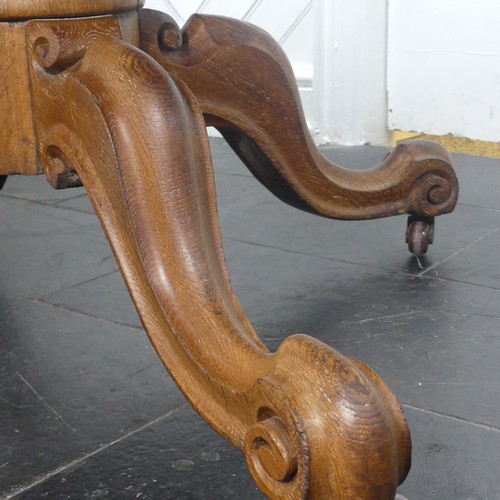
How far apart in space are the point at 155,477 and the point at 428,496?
24 centimetres

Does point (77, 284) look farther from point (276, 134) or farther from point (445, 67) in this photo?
point (445, 67)

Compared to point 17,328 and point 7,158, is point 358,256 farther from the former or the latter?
point 7,158

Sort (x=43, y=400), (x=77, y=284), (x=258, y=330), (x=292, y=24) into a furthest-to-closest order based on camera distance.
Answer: (x=292, y=24)
(x=77, y=284)
(x=258, y=330)
(x=43, y=400)

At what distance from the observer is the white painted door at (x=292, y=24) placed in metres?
2.44

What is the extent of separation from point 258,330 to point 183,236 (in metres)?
0.41

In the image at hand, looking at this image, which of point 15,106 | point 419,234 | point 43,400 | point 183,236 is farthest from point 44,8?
point 419,234

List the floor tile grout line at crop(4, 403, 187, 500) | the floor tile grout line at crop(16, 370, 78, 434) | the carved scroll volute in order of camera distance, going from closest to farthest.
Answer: the carved scroll volute, the floor tile grout line at crop(4, 403, 187, 500), the floor tile grout line at crop(16, 370, 78, 434)

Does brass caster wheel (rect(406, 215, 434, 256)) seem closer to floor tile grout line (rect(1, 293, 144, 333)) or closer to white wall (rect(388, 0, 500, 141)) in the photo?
floor tile grout line (rect(1, 293, 144, 333))

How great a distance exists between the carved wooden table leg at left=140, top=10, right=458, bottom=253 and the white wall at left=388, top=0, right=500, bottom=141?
2.85 ft

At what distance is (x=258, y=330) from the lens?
3.95ft

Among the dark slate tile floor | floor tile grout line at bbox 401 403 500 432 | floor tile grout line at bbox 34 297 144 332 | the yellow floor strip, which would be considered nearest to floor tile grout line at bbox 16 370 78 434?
the dark slate tile floor

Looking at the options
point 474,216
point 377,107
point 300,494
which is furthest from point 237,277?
point 377,107

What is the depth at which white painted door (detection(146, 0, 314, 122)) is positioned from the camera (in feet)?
8.00

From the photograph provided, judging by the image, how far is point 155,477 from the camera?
0.87 meters
